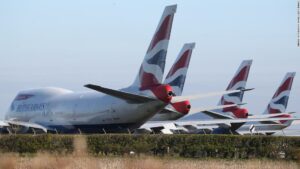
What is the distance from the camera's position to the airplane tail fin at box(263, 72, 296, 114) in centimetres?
6349

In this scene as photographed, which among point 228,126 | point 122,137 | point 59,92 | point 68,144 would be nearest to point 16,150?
point 68,144

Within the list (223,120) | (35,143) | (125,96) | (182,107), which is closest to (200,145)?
(35,143)

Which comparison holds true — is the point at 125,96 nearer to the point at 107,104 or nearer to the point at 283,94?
the point at 107,104

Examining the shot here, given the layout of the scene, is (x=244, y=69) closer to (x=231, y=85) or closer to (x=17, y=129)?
(x=231, y=85)

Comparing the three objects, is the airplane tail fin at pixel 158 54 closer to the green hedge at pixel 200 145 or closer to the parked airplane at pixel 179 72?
the parked airplane at pixel 179 72

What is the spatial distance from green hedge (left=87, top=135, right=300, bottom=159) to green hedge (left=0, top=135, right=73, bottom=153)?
3.98ft

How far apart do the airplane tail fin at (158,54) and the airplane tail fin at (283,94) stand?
84.5ft

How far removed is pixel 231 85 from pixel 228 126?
6937 millimetres

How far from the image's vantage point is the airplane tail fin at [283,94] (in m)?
63.5

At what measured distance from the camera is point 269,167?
23.0m

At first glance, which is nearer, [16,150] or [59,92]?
[16,150]

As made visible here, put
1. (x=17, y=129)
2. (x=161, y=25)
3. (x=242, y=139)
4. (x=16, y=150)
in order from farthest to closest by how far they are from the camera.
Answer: (x=17, y=129) → (x=161, y=25) → (x=16, y=150) → (x=242, y=139)

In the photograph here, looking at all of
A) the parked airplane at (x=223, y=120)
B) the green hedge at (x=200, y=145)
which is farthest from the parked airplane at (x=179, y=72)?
the green hedge at (x=200, y=145)

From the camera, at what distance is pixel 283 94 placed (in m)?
63.5
